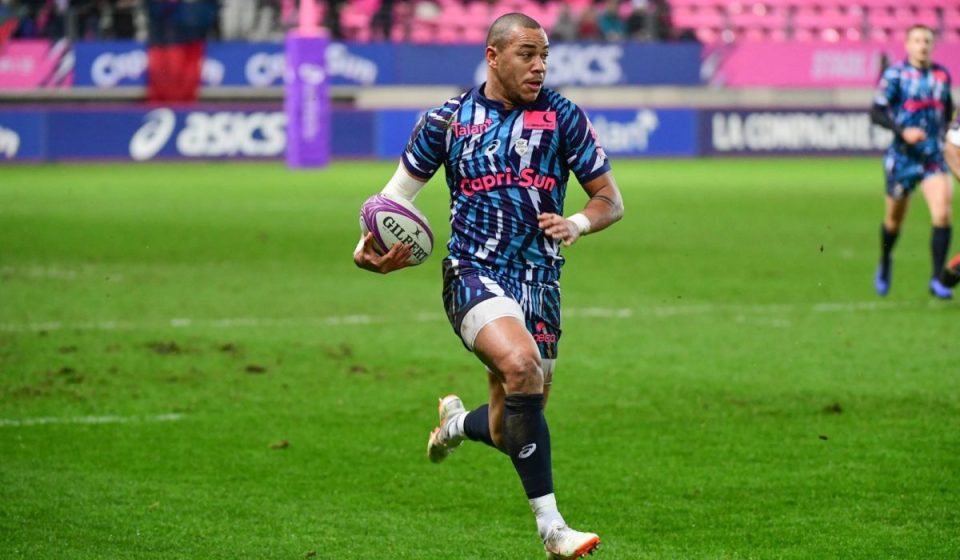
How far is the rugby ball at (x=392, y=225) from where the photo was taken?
6188 mm

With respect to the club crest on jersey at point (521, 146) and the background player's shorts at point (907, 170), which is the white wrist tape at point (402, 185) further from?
the background player's shorts at point (907, 170)

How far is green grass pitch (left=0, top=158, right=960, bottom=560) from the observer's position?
21.0 feet

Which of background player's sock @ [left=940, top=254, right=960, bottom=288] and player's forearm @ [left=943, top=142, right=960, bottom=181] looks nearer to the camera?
player's forearm @ [left=943, top=142, right=960, bottom=181]

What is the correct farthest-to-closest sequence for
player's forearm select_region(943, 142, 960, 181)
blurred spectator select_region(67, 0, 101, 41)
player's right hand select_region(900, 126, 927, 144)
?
blurred spectator select_region(67, 0, 101, 41) → player's right hand select_region(900, 126, 927, 144) → player's forearm select_region(943, 142, 960, 181)

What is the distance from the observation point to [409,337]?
11.9 m

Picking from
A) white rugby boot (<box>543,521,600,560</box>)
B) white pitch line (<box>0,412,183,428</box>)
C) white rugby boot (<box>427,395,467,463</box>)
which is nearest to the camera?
white rugby boot (<box>543,521,600,560</box>)

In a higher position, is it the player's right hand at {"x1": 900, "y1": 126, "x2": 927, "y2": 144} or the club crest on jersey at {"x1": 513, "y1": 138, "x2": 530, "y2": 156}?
the club crest on jersey at {"x1": 513, "y1": 138, "x2": 530, "y2": 156}

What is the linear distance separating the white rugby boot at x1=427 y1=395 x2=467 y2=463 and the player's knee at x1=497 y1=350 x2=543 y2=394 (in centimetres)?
119

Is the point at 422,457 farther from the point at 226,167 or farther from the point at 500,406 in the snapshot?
the point at 226,167

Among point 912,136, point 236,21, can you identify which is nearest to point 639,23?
point 236,21

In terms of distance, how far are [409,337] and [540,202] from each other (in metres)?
5.94

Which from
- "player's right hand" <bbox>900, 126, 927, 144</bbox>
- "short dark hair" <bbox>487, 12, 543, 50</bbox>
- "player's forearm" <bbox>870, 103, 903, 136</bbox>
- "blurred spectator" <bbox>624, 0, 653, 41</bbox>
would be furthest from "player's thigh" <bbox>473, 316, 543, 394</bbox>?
"blurred spectator" <bbox>624, 0, 653, 41</bbox>

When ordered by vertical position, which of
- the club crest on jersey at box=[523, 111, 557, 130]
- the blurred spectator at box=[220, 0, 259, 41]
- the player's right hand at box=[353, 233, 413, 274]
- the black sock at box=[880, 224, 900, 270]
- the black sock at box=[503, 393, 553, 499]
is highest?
the club crest on jersey at box=[523, 111, 557, 130]

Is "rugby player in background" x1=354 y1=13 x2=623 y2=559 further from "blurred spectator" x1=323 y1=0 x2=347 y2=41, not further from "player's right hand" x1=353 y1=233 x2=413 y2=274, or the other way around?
"blurred spectator" x1=323 y1=0 x2=347 y2=41
